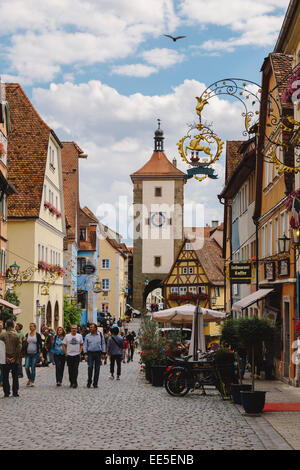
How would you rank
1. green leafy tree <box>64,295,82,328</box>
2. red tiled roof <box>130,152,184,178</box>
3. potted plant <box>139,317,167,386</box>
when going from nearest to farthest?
potted plant <box>139,317,167,386</box> < green leafy tree <box>64,295,82,328</box> < red tiled roof <box>130,152,184,178</box>

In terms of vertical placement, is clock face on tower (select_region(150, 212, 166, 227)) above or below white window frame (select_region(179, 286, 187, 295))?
above

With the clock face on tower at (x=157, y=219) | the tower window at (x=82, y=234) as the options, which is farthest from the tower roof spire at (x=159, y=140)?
the tower window at (x=82, y=234)

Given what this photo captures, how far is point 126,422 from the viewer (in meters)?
12.3

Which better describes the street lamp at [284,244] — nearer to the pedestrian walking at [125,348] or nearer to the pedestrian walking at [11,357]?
the pedestrian walking at [11,357]

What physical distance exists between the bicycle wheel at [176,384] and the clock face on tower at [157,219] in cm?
7749

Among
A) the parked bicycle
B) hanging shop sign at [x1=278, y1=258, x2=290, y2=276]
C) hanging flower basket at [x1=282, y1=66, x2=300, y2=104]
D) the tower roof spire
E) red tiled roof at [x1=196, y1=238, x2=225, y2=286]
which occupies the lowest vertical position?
the parked bicycle

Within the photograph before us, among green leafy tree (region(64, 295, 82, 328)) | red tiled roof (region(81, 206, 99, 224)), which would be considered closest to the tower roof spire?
red tiled roof (region(81, 206, 99, 224))

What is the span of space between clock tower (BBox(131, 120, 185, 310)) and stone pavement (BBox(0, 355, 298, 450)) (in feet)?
246

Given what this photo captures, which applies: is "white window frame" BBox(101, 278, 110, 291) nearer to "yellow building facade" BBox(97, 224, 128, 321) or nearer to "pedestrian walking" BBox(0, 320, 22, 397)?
"yellow building facade" BBox(97, 224, 128, 321)

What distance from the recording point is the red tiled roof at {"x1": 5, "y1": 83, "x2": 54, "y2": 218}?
3844 centimetres

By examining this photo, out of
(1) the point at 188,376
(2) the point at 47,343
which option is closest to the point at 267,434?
(1) the point at 188,376

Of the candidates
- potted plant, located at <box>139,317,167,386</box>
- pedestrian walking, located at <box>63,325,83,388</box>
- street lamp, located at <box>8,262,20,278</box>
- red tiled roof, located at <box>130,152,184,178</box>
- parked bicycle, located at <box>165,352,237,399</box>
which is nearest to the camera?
parked bicycle, located at <box>165,352,237,399</box>
